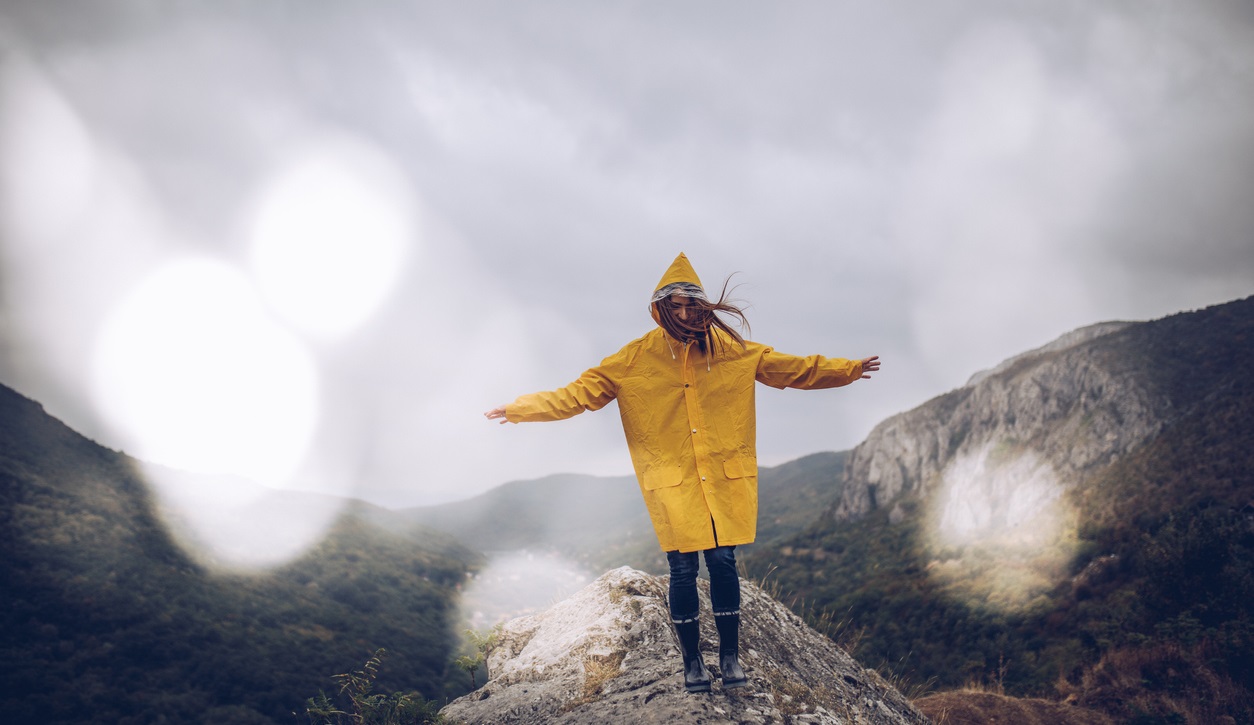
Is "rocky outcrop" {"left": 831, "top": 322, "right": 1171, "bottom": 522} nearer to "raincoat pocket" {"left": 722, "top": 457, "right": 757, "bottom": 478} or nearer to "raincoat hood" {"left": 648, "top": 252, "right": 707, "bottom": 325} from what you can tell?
"raincoat pocket" {"left": 722, "top": 457, "right": 757, "bottom": 478}

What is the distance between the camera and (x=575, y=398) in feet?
12.4

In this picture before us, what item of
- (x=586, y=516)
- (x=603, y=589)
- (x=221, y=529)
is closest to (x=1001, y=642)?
(x=603, y=589)

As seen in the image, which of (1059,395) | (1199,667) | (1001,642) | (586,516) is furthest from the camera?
(586,516)

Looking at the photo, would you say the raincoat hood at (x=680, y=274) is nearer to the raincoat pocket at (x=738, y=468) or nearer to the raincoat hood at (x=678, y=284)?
the raincoat hood at (x=678, y=284)

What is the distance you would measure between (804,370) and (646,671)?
105 inches

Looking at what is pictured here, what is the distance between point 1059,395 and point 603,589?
74107 millimetres

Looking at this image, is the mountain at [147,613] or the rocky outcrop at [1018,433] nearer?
the mountain at [147,613]

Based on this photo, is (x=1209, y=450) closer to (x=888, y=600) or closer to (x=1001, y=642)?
(x=1001, y=642)

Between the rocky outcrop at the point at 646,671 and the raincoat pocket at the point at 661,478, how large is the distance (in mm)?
1433

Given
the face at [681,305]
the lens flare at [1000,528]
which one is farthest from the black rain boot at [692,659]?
the lens flare at [1000,528]

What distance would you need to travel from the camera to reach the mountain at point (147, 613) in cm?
4038

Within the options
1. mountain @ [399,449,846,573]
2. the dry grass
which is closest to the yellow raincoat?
the dry grass

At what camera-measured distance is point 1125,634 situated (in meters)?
28.4

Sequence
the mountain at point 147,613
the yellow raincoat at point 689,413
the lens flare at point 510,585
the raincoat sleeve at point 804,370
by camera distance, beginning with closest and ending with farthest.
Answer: the yellow raincoat at point 689,413, the raincoat sleeve at point 804,370, the mountain at point 147,613, the lens flare at point 510,585
